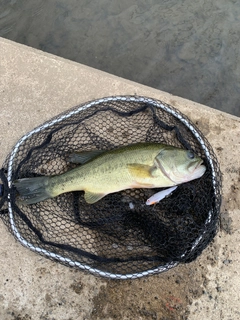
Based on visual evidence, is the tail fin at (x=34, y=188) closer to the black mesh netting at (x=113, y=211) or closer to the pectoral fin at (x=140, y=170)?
the black mesh netting at (x=113, y=211)

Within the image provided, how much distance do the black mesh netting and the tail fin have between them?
207 mm

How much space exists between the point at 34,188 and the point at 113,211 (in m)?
0.76

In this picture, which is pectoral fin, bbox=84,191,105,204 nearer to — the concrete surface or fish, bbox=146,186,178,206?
fish, bbox=146,186,178,206

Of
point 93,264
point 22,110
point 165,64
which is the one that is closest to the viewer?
point 93,264

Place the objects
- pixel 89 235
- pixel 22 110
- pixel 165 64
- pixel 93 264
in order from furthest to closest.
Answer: pixel 165 64 < pixel 22 110 < pixel 89 235 < pixel 93 264

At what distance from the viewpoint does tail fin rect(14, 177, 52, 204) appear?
9.49 feet

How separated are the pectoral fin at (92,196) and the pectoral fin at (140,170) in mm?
339

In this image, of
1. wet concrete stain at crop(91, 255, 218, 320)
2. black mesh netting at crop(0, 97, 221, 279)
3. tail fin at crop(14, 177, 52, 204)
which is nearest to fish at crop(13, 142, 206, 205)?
tail fin at crop(14, 177, 52, 204)

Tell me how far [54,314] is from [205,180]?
189 cm

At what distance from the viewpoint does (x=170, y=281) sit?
10.5 ft

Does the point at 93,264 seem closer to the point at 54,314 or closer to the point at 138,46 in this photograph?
the point at 54,314

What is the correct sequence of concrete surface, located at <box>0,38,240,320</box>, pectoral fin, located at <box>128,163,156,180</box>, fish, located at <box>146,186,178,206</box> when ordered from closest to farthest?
1. pectoral fin, located at <box>128,163,156,180</box>
2. fish, located at <box>146,186,178,206</box>
3. concrete surface, located at <box>0,38,240,320</box>

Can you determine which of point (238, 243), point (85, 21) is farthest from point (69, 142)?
point (85, 21)

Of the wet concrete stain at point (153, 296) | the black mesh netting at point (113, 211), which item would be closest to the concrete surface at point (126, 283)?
the wet concrete stain at point (153, 296)
